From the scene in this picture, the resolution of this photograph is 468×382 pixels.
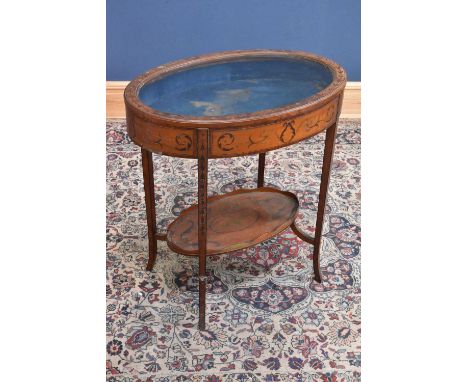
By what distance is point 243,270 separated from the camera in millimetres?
3086

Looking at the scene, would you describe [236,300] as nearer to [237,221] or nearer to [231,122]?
[237,221]

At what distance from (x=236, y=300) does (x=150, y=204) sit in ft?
2.08

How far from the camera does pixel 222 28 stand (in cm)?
446

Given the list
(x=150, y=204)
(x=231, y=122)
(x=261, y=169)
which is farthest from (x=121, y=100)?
(x=231, y=122)

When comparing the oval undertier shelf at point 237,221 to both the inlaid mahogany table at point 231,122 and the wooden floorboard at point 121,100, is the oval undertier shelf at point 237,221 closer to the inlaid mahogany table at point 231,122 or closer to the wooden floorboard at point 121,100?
the inlaid mahogany table at point 231,122

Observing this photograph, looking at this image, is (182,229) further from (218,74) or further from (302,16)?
(302,16)

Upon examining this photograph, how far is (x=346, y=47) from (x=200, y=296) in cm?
265

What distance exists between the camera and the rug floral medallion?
2.52m

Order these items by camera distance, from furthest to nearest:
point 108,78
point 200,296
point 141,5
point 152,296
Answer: point 108,78, point 141,5, point 152,296, point 200,296

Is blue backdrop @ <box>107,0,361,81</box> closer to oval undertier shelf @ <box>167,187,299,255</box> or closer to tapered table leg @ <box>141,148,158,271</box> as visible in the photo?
oval undertier shelf @ <box>167,187,299,255</box>

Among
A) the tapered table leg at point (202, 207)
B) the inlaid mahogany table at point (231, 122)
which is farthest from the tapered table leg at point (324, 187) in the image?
the tapered table leg at point (202, 207)

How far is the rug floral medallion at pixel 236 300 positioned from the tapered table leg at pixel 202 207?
0.45ft

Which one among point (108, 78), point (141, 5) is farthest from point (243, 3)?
point (108, 78)

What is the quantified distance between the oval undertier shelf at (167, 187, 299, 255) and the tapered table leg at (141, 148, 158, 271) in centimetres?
11
